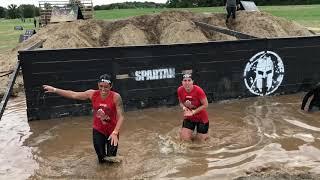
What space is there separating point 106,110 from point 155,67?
3.93 meters

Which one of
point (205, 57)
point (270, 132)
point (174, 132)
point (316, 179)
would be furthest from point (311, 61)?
point (316, 179)

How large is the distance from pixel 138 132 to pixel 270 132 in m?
2.53

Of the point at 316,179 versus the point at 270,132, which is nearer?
the point at 316,179

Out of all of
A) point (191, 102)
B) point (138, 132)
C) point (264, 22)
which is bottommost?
point (138, 132)

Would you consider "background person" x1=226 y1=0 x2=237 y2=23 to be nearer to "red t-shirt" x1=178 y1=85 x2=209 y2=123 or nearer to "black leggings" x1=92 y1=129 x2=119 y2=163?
"red t-shirt" x1=178 y1=85 x2=209 y2=123

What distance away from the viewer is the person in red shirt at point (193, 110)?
27.1 ft

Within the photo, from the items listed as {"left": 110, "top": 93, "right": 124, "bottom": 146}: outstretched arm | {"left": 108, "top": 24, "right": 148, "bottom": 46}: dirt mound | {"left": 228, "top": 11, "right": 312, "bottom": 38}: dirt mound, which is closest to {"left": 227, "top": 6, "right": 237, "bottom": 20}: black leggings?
{"left": 228, "top": 11, "right": 312, "bottom": 38}: dirt mound

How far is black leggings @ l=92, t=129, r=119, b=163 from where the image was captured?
7.06 m

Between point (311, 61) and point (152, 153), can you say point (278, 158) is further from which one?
point (311, 61)

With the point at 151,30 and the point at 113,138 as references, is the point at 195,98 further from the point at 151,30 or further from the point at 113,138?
the point at 151,30

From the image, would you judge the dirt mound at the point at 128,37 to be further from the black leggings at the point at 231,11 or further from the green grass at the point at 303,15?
the green grass at the point at 303,15

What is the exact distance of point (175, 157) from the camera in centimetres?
755

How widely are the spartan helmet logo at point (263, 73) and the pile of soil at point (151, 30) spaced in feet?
11.2

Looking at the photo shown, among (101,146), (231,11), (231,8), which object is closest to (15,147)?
(101,146)
